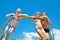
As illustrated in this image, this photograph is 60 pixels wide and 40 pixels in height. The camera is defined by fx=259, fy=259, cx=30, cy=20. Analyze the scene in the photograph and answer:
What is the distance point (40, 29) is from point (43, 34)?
446 mm

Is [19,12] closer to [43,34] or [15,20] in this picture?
Result: [15,20]

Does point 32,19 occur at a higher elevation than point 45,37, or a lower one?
higher

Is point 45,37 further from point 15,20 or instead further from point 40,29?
point 15,20

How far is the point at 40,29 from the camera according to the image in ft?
56.5

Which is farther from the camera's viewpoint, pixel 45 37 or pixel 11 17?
A: pixel 11 17

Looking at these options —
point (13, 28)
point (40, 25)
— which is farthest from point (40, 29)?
point (13, 28)

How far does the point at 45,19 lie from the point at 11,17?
92.5 inches

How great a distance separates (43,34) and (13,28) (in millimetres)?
2108

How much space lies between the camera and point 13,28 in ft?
57.5

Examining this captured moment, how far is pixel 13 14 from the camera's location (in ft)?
58.4

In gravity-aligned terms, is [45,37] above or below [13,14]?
below

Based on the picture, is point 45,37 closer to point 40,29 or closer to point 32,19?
point 40,29

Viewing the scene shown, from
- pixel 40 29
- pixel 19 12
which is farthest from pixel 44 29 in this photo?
pixel 19 12

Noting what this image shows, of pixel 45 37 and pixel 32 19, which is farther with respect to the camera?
pixel 32 19
